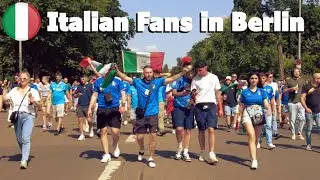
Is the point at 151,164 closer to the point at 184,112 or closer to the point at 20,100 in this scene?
the point at 184,112

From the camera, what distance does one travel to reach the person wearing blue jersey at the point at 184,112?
982cm

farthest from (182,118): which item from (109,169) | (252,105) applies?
(109,169)

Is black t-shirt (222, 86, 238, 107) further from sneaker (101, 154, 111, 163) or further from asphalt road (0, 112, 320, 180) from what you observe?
sneaker (101, 154, 111, 163)

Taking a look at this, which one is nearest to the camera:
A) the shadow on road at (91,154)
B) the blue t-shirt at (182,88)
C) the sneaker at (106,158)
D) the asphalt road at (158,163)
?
the asphalt road at (158,163)

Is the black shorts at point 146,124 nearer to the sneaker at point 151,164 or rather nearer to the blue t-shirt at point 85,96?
the sneaker at point 151,164

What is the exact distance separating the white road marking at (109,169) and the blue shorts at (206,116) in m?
1.70

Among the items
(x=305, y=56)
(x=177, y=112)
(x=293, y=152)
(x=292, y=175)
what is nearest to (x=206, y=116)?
(x=177, y=112)

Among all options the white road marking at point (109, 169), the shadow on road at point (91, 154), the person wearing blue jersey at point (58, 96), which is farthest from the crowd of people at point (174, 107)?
the person wearing blue jersey at point (58, 96)

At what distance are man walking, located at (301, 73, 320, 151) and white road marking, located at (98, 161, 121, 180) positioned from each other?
4.64 meters

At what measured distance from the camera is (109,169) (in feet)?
29.2

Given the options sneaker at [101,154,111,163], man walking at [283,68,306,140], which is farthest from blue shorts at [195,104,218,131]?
man walking at [283,68,306,140]

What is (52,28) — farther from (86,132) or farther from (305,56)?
(305,56)

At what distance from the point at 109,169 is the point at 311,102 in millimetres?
5251

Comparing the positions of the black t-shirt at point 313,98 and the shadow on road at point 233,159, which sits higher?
the black t-shirt at point 313,98
